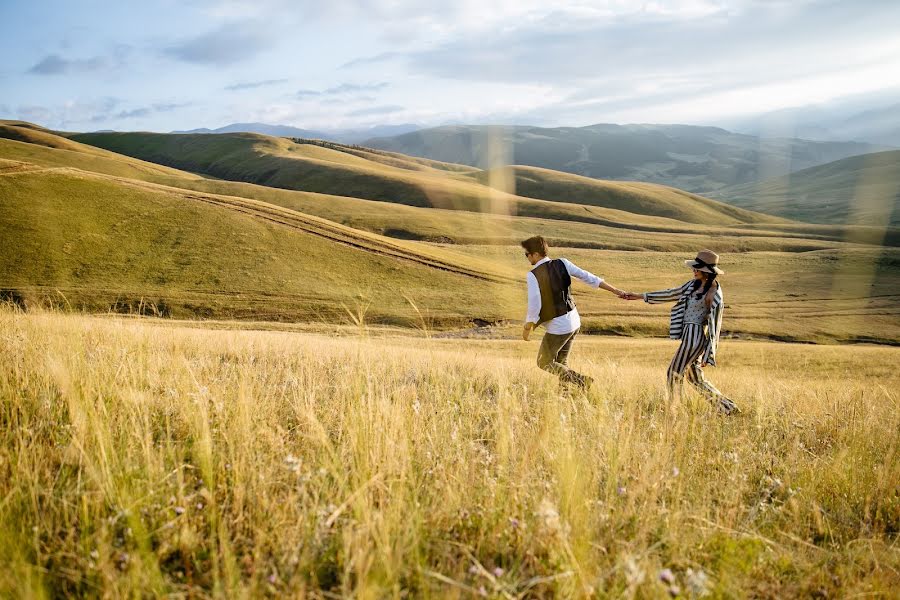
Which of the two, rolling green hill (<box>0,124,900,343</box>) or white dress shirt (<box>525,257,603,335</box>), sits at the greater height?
white dress shirt (<box>525,257,603,335</box>)

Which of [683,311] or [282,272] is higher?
[683,311]

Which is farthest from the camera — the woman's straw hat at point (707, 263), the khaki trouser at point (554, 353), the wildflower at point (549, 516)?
the khaki trouser at point (554, 353)

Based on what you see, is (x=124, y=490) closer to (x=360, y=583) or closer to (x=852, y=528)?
(x=360, y=583)

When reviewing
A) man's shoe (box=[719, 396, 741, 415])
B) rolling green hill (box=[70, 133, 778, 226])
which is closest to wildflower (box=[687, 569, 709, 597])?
man's shoe (box=[719, 396, 741, 415])

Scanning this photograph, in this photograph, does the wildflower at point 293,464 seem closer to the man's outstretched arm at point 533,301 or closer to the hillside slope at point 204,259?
the man's outstretched arm at point 533,301

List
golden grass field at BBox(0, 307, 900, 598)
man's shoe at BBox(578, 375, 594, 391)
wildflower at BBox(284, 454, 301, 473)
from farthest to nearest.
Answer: man's shoe at BBox(578, 375, 594, 391) < wildflower at BBox(284, 454, 301, 473) < golden grass field at BBox(0, 307, 900, 598)

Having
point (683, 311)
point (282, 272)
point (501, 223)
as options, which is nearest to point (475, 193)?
point (501, 223)

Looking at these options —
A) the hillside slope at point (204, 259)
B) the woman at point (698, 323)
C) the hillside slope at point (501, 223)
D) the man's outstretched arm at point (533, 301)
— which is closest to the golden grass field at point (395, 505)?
the man's outstretched arm at point (533, 301)

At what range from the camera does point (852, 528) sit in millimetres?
4387

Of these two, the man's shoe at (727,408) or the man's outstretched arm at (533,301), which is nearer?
the man's shoe at (727,408)

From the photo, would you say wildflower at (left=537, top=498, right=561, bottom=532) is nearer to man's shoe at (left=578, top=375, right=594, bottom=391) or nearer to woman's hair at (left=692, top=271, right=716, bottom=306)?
man's shoe at (left=578, top=375, right=594, bottom=391)

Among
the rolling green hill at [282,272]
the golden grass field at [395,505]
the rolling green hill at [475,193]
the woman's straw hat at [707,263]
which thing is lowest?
the rolling green hill at [282,272]

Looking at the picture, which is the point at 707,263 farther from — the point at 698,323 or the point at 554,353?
the point at 554,353

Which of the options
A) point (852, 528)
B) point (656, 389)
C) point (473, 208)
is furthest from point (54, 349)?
point (473, 208)
